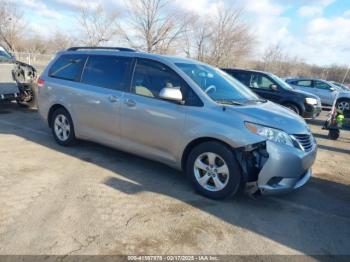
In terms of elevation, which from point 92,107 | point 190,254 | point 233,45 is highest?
point 233,45

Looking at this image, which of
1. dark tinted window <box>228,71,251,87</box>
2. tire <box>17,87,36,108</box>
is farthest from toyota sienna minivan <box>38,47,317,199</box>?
dark tinted window <box>228,71,251,87</box>

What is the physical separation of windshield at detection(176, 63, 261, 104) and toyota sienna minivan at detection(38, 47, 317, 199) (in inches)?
0.9

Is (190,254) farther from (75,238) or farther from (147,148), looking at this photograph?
(147,148)

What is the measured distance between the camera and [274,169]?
13.0ft

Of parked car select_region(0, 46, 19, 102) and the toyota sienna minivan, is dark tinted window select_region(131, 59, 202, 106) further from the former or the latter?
parked car select_region(0, 46, 19, 102)

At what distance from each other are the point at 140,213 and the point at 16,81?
7.25 metres

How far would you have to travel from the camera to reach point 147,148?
4.86m

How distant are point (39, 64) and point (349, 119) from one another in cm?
2596

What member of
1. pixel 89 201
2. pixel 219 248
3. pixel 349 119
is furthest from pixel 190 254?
pixel 349 119

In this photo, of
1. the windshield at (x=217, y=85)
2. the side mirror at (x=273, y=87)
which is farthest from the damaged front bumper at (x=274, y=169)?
the side mirror at (x=273, y=87)

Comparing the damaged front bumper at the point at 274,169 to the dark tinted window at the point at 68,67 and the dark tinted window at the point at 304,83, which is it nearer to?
the dark tinted window at the point at 68,67

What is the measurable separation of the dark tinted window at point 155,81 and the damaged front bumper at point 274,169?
1.07 m

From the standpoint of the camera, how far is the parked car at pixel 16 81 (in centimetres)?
899

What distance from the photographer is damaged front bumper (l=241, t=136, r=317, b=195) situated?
395 cm
